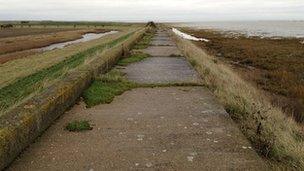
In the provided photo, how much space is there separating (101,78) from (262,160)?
6417mm

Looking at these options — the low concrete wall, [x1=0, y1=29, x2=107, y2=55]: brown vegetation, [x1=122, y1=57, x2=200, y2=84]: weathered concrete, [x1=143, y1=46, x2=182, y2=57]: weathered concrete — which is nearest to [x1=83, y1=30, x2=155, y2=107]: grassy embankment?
the low concrete wall

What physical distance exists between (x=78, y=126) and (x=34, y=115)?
1.00 m

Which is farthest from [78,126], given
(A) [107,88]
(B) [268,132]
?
(A) [107,88]

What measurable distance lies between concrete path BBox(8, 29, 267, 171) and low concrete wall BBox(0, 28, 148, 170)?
0.16 metres

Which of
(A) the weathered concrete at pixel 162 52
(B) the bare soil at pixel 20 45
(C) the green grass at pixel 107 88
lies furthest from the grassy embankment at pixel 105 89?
(B) the bare soil at pixel 20 45

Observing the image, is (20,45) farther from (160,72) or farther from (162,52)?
(160,72)

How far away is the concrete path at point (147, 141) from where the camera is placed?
4.93 m

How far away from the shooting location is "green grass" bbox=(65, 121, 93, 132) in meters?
6.39

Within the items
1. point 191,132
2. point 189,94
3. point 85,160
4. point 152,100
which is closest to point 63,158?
point 85,160

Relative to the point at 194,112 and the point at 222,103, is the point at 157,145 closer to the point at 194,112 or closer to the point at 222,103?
the point at 194,112

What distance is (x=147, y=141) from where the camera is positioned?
580 centimetres

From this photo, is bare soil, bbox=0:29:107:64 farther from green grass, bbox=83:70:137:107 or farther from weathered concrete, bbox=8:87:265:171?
weathered concrete, bbox=8:87:265:171

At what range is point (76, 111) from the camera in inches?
297

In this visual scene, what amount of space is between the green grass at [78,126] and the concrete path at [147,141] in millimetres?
133
